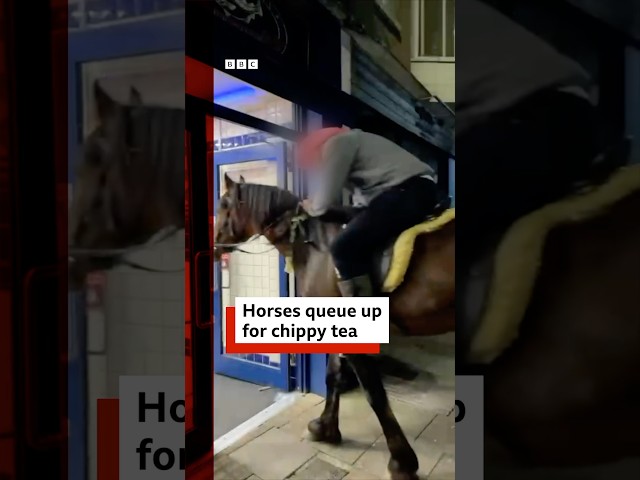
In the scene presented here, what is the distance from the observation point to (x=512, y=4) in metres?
1.05

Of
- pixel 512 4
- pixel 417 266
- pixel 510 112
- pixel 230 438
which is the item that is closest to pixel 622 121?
pixel 510 112

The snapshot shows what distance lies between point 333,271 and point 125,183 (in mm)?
491

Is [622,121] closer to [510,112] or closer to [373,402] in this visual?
[510,112]

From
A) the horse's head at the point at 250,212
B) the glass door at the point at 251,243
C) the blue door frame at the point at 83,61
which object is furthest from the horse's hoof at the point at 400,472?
the blue door frame at the point at 83,61

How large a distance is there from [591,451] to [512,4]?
98 centimetres

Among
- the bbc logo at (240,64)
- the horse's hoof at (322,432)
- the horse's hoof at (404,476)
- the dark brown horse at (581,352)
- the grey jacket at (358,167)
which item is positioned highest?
the bbc logo at (240,64)

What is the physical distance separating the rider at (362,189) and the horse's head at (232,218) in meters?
0.15

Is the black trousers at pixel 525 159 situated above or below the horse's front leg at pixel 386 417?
above

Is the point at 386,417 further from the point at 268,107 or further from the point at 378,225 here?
the point at 268,107

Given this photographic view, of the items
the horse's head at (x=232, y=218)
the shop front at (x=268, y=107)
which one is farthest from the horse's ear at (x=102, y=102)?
the horse's head at (x=232, y=218)

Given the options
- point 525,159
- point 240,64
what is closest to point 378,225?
point 525,159

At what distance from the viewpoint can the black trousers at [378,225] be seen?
107cm

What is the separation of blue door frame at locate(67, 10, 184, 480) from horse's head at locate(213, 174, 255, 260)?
0.32m

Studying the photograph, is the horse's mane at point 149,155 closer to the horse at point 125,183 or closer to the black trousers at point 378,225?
the horse at point 125,183
